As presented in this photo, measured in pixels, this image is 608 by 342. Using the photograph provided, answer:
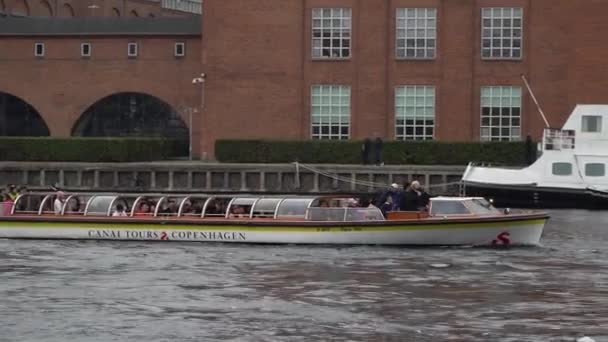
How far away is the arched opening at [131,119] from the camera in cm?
9531

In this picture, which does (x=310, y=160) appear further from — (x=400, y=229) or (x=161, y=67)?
(x=400, y=229)

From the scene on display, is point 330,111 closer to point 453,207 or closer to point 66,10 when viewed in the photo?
point 453,207

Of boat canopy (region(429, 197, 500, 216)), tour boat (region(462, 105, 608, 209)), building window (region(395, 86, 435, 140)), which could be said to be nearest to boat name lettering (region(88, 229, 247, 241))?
boat canopy (region(429, 197, 500, 216))

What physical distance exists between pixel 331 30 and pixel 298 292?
1980 inches

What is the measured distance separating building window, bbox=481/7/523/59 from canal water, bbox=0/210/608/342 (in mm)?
34502

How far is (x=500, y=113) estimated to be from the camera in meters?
86.2

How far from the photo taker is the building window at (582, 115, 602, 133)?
68.9 metres

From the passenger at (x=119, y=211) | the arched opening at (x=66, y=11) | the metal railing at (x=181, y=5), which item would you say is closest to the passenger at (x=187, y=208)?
the passenger at (x=119, y=211)

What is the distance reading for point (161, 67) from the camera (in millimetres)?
94125

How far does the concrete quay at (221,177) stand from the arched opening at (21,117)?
12408 mm

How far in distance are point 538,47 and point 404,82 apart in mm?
7466

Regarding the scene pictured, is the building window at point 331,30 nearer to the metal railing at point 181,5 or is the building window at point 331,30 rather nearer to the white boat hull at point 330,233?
the white boat hull at point 330,233

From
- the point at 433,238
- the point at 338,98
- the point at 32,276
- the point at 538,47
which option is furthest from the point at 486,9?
the point at 32,276

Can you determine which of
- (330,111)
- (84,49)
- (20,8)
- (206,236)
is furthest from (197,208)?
(20,8)
